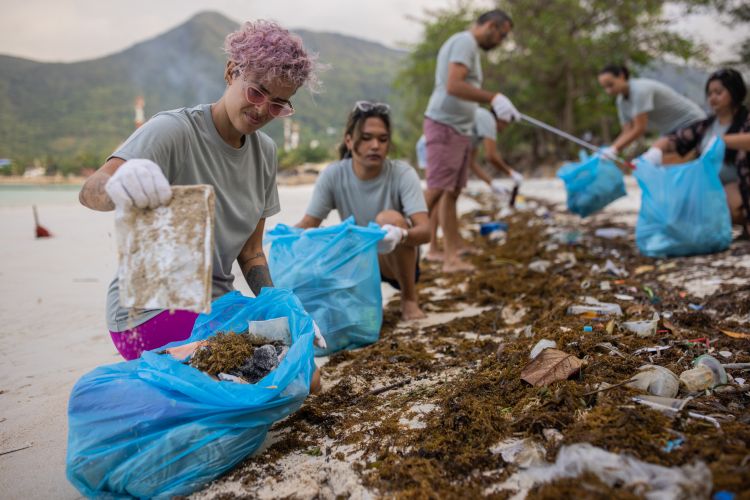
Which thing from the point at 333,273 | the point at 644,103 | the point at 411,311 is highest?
the point at 644,103

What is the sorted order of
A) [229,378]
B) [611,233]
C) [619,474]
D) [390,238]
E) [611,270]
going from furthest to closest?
[611,233] → [611,270] → [390,238] → [229,378] → [619,474]

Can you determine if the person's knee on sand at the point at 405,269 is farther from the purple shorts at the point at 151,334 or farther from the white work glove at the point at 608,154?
the white work glove at the point at 608,154

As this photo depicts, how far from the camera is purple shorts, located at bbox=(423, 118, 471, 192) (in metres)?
3.83

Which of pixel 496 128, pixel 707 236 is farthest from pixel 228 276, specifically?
pixel 496 128

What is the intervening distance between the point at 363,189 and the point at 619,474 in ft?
6.63

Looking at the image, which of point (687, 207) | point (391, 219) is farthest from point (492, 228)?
point (391, 219)

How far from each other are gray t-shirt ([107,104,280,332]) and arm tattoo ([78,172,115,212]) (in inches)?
4.4

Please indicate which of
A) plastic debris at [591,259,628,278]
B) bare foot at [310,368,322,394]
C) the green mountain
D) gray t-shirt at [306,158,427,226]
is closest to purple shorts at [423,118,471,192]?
gray t-shirt at [306,158,427,226]

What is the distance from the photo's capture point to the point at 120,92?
55.6 metres

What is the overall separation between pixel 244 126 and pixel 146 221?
537 mm

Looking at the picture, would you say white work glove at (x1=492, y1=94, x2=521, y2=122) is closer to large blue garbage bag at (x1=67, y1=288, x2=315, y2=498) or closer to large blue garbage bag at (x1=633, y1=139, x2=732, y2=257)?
large blue garbage bag at (x1=633, y1=139, x2=732, y2=257)

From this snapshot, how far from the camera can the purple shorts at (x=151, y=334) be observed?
167cm

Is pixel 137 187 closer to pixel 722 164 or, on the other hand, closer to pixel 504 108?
pixel 504 108

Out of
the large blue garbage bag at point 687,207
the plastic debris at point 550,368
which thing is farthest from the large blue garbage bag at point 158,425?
the large blue garbage bag at point 687,207
